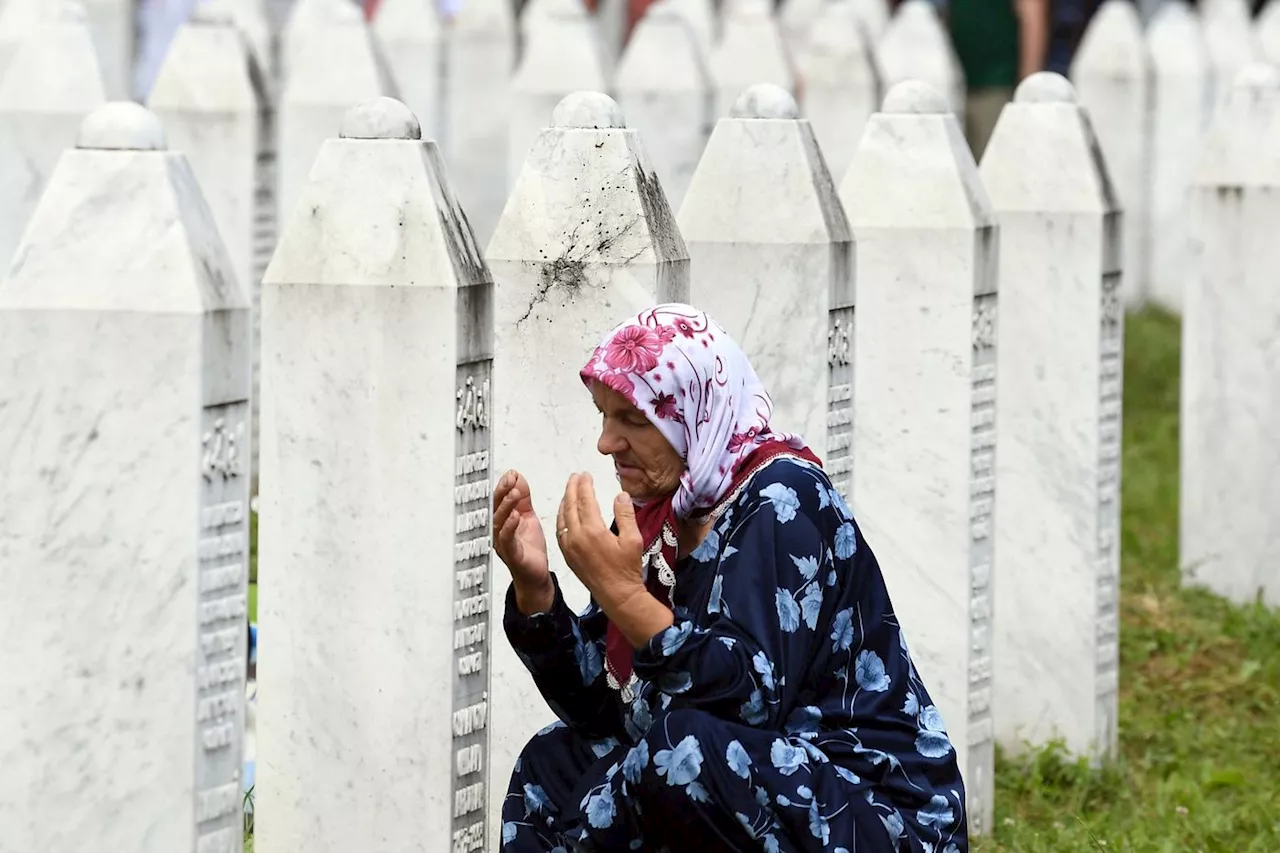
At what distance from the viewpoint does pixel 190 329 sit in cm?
387

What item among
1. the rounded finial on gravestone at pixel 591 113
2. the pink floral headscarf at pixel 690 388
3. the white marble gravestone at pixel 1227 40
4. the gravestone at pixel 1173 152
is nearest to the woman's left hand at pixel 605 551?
the pink floral headscarf at pixel 690 388

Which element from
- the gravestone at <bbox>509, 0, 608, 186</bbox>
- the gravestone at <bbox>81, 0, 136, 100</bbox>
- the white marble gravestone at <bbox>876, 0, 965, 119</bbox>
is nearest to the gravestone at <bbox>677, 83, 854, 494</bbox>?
the gravestone at <bbox>509, 0, 608, 186</bbox>

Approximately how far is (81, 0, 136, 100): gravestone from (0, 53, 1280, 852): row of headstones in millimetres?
5596

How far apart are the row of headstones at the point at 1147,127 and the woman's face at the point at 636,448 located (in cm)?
1140

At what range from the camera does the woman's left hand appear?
3.71m

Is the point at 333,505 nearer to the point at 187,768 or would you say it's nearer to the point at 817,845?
the point at 187,768

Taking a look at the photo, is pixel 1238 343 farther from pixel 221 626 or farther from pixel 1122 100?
pixel 1122 100

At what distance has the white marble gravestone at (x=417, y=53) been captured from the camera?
12.0m

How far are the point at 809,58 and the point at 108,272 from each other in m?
9.59

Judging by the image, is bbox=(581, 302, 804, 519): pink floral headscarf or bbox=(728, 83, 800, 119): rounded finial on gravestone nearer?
bbox=(581, 302, 804, 519): pink floral headscarf

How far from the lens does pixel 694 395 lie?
384cm

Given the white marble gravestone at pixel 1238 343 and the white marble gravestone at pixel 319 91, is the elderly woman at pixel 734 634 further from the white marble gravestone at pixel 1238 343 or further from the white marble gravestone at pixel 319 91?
the white marble gravestone at pixel 319 91

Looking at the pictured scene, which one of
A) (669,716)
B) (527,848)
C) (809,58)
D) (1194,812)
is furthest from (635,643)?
(809,58)

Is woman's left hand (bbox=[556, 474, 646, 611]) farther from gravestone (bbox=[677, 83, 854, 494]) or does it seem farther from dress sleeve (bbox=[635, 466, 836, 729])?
gravestone (bbox=[677, 83, 854, 494])
